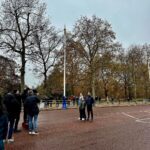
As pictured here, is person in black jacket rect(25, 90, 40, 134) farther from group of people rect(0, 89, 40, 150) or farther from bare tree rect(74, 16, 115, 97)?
bare tree rect(74, 16, 115, 97)

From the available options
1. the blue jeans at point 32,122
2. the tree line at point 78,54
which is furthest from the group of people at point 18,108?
the tree line at point 78,54

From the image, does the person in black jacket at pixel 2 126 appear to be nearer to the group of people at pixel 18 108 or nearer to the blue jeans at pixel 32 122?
the group of people at pixel 18 108

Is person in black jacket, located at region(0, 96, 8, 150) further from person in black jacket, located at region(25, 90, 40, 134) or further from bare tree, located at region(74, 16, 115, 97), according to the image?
bare tree, located at region(74, 16, 115, 97)

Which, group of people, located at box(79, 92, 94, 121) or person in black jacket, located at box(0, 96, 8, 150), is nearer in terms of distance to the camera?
person in black jacket, located at box(0, 96, 8, 150)

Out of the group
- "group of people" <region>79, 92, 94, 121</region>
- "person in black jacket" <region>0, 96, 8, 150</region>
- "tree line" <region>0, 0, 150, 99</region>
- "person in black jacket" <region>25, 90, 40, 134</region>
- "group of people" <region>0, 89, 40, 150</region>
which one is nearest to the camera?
"person in black jacket" <region>0, 96, 8, 150</region>

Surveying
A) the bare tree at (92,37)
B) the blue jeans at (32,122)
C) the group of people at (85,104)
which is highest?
the bare tree at (92,37)

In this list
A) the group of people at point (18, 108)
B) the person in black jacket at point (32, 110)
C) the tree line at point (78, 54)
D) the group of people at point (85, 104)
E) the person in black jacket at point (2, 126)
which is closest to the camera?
the person in black jacket at point (2, 126)

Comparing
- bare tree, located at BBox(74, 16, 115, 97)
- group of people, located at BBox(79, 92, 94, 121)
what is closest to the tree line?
bare tree, located at BBox(74, 16, 115, 97)

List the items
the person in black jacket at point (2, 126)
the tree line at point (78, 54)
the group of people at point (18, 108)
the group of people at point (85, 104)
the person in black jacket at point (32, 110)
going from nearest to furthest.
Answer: the person in black jacket at point (2, 126)
the group of people at point (18, 108)
the person in black jacket at point (32, 110)
the group of people at point (85, 104)
the tree line at point (78, 54)

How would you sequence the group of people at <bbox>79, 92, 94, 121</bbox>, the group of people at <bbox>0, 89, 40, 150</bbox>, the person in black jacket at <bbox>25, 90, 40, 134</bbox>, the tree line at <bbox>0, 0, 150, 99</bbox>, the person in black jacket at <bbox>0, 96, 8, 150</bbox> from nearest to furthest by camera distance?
1. the person in black jacket at <bbox>0, 96, 8, 150</bbox>
2. the group of people at <bbox>0, 89, 40, 150</bbox>
3. the person in black jacket at <bbox>25, 90, 40, 134</bbox>
4. the group of people at <bbox>79, 92, 94, 121</bbox>
5. the tree line at <bbox>0, 0, 150, 99</bbox>

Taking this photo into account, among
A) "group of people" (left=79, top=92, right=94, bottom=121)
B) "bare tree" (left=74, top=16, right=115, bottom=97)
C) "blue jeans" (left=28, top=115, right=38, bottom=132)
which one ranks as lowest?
"blue jeans" (left=28, top=115, right=38, bottom=132)

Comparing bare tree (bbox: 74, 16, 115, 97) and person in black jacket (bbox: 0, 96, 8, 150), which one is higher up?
bare tree (bbox: 74, 16, 115, 97)

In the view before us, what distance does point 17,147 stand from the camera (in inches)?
399

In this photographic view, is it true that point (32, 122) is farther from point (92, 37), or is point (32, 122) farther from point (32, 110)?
point (92, 37)
